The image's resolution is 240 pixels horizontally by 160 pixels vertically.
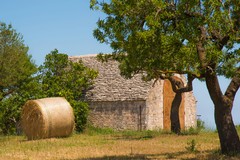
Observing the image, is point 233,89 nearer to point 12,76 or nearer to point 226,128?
point 226,128

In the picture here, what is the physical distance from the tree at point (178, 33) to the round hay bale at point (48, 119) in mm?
10687

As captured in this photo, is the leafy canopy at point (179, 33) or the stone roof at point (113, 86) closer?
the leafy canopy at point (179, 33)

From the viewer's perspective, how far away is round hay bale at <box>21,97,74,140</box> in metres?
24.1

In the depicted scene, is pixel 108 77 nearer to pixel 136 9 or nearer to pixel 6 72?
pixel 6 72

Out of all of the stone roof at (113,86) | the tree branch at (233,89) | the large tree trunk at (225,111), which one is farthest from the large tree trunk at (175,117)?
the tree branch at (233,89)

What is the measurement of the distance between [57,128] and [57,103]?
1417 millimetres

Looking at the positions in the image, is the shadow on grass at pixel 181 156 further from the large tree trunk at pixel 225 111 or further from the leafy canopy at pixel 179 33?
the leafy canopy at pixel 179 33

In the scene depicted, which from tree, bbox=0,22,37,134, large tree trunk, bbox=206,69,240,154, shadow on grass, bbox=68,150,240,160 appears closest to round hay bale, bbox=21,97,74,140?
tree, bbox=0,22,37,134

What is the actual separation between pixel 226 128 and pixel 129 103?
14486 mm

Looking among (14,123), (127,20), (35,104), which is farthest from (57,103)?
(127,20)

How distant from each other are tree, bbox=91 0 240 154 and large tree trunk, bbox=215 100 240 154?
1366mm

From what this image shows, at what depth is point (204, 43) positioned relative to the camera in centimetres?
1359

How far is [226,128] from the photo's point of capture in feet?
49.9

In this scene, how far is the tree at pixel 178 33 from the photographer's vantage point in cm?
1280
